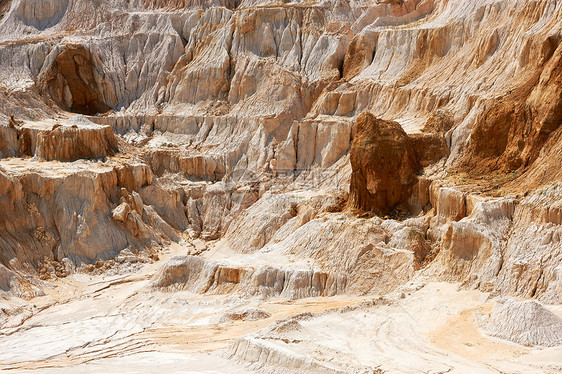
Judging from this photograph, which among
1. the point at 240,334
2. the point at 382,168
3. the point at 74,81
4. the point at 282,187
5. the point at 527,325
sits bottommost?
the point at 240,334

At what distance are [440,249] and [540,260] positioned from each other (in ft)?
13.3

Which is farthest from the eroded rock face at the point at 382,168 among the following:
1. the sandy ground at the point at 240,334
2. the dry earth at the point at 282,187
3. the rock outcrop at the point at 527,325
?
the rock outcrop at the point at 527,325

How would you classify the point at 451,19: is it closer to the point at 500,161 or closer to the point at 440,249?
the point at 500,161

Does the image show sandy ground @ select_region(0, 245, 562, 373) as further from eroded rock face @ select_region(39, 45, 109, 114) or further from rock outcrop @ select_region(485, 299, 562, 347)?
eroded rock face @ select_region(39, 45, 109, 114)

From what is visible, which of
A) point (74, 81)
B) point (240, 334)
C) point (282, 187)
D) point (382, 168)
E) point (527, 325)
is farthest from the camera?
point (74, 81)

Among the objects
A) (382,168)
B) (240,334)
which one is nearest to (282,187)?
(382,168)

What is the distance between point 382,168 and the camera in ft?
99.2

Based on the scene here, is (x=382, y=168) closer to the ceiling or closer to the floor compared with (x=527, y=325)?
closer to the ceiling

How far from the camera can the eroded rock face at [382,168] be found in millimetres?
30234

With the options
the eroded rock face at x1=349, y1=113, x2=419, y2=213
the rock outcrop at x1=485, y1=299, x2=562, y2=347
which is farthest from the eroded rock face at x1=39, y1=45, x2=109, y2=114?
the rock outcrop at x1=485, y1=299, x2=562, y2=347

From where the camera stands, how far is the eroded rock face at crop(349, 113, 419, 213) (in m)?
30.2

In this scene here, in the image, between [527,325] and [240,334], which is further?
[240,334]

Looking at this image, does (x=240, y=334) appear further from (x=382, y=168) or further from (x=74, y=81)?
(x=74, y=81)

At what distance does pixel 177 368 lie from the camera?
1942cm
